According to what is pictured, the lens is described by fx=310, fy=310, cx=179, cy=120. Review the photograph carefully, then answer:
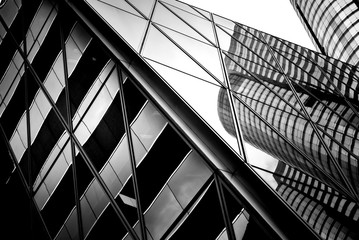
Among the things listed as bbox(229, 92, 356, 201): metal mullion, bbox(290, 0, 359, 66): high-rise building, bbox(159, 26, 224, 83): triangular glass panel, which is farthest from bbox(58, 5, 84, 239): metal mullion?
bbox(290, 0, 359, 66): high-rise building

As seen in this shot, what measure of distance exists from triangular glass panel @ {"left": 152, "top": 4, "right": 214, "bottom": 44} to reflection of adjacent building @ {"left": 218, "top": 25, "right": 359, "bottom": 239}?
170 cm

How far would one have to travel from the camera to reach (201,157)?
668 centimetres

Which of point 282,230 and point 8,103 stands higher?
point 8,103

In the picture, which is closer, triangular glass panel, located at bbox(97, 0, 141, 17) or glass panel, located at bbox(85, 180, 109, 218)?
glass panel, located at bbox(85, 180, 109, 218)

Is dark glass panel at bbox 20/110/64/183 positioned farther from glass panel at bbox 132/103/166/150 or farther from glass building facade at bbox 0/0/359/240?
glass panel at bbox 132/103/166/150

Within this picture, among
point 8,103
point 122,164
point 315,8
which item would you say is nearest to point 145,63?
point 122,164

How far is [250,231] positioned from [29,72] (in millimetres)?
10349

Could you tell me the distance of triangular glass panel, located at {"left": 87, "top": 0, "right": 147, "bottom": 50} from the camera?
9062 mm

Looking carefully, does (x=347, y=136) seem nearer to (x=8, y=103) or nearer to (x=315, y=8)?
(x=8, y=103)

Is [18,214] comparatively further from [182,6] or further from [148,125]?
[182,6]

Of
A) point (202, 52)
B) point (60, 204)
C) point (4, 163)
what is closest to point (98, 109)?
point (60, 204)

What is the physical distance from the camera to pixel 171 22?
11930 mm

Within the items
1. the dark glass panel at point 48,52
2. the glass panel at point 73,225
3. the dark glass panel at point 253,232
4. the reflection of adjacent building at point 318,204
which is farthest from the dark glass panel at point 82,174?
the reflection of adjacent building at point 318,204

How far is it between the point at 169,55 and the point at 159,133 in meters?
2.82
